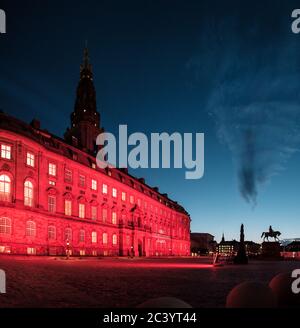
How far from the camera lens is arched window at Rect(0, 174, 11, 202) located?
3841 cm

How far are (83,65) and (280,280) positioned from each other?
89631mm

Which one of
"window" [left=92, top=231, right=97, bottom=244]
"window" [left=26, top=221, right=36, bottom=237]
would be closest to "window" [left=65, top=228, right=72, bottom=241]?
"window" [left=92, top=231, right=97, bottom=244]

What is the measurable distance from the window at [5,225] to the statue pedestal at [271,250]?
37662 mm

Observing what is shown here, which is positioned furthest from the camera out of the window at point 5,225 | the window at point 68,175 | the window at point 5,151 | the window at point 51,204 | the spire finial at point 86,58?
the spire finial at point 86,58

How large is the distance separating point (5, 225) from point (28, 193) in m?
5.21

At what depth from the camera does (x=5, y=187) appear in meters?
38.8

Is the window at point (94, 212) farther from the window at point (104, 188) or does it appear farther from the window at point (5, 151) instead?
the window at point (5, 151)

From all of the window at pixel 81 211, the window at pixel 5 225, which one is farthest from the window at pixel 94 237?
the window at pixel 5 225

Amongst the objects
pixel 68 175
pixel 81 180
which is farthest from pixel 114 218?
pixel 68 175

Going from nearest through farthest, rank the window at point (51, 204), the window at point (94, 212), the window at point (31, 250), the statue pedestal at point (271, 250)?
the window at point (31, 250) → the window at point (51, 204) → the window at point (94, 212) → the statue pedestal at point (271, 250)

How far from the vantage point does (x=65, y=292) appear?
10664mm

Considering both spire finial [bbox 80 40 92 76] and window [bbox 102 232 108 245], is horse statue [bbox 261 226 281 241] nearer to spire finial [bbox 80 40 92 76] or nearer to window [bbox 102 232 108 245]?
window [bbox 102 232 108 245]

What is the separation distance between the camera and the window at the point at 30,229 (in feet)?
133
